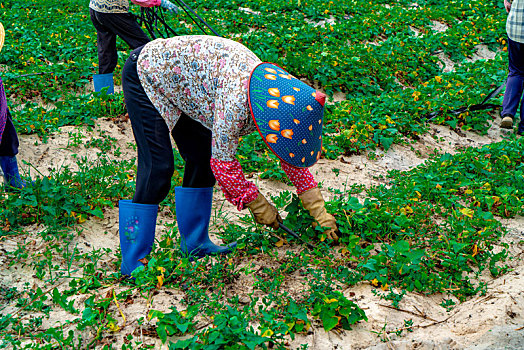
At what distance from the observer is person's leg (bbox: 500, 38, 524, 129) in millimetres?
5609

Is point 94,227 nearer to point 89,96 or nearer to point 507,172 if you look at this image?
point 89,96

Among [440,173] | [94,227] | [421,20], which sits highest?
[421,20]

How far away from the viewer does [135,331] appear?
102 inches

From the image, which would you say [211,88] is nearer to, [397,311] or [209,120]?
[209,120]

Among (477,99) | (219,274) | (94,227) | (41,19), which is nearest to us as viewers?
(219,274)

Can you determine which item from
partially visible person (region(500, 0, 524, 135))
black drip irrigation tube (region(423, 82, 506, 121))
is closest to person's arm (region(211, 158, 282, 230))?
black drip irrigation tube (region(423, 82, 506, 121))

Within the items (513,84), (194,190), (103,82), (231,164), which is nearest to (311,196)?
(231,164)

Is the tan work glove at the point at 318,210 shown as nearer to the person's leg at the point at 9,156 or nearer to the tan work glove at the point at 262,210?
the tan work glove at the point at 262,210

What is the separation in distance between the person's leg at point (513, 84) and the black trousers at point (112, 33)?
167 inches

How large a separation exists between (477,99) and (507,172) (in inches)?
72.8

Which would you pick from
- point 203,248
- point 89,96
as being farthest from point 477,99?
point 89,96

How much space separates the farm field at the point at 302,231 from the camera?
2.60 meters

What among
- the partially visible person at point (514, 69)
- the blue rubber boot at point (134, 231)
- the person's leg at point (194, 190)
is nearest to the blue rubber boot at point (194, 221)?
the person's leg at point (194, 190)

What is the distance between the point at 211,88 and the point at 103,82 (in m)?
3.49
